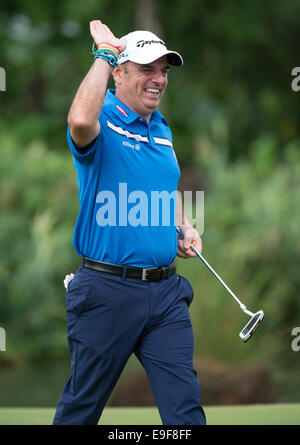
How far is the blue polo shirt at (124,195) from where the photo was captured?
382 cm

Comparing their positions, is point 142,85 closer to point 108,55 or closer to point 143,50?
point 143,50

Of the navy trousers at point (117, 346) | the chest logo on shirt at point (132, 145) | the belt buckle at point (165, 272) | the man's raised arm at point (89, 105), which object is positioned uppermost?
the man's raised arm at point (89, 105)

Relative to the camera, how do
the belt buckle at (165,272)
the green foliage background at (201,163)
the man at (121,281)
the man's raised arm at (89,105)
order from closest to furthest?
1. the man's raised arm at (89,105)
2. the man at (121,281)
3. the belt buckle at (165,272)
4. the green foliage background at (201,163)

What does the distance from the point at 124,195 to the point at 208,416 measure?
91.3 inches

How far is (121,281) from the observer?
385 cm

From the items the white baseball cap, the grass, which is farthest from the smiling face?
the grass

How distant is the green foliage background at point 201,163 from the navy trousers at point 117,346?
4485 millimetres

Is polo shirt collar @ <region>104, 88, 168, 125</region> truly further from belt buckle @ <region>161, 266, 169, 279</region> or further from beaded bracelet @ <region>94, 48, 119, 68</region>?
belt buckle @ <region>161, 266, 169, 279</region>

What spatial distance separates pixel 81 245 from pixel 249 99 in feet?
53.7

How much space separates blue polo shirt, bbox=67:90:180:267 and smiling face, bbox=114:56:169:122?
0.06 meters

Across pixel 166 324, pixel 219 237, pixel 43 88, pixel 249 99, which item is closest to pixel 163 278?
pixel 166 324

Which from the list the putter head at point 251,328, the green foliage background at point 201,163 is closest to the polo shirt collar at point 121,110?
the putter head at point 251,328

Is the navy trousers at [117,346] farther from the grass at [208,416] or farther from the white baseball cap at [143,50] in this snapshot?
the grass at [208,416]

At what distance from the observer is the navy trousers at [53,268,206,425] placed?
3.80 metres
